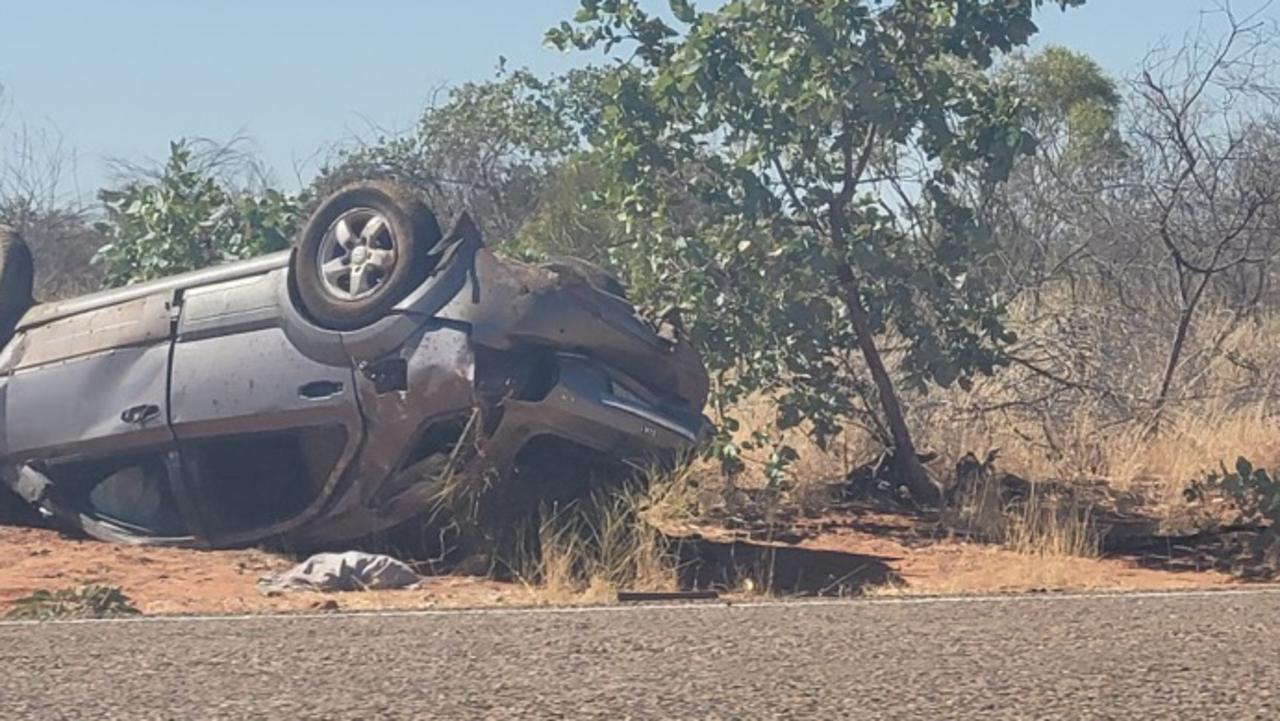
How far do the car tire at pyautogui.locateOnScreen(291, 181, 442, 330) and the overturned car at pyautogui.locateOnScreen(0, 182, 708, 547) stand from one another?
0.01 m

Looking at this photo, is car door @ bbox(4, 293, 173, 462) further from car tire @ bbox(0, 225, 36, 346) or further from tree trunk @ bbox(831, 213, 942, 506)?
tree trunk @ bbox(831, 213, 942, 506)

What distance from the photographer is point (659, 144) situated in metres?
13.3

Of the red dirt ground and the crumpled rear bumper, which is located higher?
the crumpled rear bumper

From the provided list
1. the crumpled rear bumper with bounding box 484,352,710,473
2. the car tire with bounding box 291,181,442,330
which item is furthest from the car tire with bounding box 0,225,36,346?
the crumpled rear bumper with bounding box 484,352,710,473

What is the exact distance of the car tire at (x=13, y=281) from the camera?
12844 millimetres

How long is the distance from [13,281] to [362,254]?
3069 millimetres

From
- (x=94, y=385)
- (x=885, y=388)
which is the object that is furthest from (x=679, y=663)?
(x=885, y=388)

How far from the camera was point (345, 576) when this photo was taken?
10.5 metres

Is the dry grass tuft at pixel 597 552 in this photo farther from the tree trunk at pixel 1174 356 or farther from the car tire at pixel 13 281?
the tree trunk at pixel 1174 356

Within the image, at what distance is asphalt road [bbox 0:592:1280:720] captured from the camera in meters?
5.85

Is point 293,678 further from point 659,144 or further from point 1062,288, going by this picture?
point 1062,288

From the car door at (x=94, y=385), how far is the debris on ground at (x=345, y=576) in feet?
4.45

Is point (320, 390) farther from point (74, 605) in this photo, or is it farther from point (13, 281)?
point (13, 281)

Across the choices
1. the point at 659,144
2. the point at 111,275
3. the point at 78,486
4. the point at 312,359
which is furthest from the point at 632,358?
the point at 111,275
